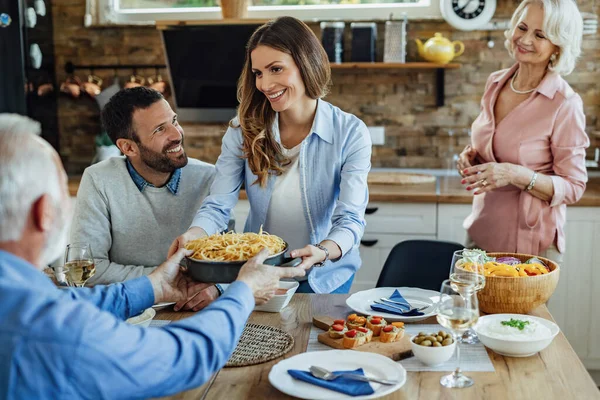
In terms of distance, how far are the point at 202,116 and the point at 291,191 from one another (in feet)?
6.47

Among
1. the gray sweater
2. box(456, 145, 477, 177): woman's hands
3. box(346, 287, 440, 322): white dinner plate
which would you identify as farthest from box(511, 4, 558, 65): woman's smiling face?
the gray sweater

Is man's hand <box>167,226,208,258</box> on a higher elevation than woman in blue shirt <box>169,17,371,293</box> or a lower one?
lower

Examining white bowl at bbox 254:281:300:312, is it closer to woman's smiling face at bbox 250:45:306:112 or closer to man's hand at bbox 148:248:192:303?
man's hand at bbox 148:248:192:303

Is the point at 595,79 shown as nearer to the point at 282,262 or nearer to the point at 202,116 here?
the point at 202,116

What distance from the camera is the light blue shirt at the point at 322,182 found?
2.31 meters

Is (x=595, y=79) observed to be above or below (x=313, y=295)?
above

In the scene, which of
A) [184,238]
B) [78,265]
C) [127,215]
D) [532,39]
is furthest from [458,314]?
[532,39]

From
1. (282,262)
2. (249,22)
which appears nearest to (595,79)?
(249,22)

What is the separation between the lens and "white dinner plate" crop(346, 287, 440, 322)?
1.89 m

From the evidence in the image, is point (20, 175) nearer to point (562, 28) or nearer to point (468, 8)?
point (562, 28)

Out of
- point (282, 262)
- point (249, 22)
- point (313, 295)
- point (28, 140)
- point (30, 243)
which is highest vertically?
point (249, 22)

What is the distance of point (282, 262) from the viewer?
185 cm

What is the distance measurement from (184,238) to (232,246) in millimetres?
294

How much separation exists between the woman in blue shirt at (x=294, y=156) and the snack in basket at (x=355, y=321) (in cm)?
41
